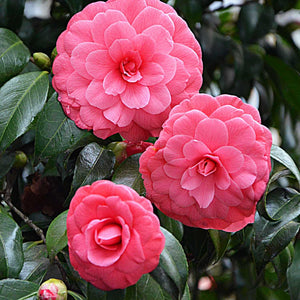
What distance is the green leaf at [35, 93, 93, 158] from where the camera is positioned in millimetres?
679

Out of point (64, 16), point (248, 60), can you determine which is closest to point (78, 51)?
point (64, 16)

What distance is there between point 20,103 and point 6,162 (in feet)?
0.46

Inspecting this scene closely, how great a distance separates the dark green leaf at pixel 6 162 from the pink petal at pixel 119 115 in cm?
29

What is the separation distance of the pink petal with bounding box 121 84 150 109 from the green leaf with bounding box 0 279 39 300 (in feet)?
0.80

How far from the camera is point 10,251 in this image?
0.62 meters

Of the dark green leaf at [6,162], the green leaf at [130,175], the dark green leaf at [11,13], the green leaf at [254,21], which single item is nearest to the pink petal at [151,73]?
the green leaf at [130,175]

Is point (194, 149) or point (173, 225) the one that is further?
point (173, 225)

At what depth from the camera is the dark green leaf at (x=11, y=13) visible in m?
0.94

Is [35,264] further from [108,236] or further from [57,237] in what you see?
[108,236]

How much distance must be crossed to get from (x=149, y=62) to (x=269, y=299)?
1.01 metres

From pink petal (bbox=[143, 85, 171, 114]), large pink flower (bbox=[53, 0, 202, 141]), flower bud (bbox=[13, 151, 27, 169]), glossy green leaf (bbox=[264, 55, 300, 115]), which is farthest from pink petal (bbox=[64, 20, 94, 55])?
glossy green leaf (bbox=[264, 55, 300, 115])

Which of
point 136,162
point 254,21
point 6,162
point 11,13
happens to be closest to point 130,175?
point 136,162

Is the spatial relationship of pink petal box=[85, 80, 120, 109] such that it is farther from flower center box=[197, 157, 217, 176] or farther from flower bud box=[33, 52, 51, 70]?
flower bud box=[33, 52, 51, 70]

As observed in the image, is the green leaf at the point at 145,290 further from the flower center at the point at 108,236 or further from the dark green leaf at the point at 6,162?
the dark green leaf at the point at 6,162
